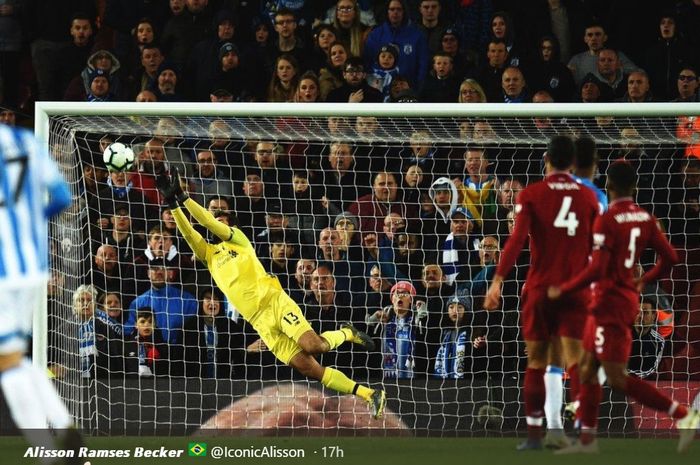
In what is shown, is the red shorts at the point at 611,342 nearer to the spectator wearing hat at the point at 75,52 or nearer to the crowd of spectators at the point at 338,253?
the crowd of spectators at the point at 338,253

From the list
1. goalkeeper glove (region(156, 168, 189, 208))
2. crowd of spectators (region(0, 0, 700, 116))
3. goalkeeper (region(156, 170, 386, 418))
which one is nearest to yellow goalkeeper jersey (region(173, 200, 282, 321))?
goalkeeper (region(156, 170, 386, 418))

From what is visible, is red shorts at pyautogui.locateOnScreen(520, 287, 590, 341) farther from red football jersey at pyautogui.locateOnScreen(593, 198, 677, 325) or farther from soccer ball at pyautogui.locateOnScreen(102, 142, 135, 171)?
soccer ball at pyautogui.locateOnScreen(102, 142, 135, 171)

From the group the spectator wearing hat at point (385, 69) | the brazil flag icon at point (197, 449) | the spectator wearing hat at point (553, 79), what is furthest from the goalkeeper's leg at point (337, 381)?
the spectator wearing hat at point (553, 79)

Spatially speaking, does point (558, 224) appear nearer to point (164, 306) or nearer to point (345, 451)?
point (345, 451)

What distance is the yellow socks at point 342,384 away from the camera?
9.69 m

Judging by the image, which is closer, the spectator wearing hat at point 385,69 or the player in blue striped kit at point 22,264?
the player in blue striped kit at point 22,264

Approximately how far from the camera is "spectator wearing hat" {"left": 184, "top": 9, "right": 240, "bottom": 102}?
38.9 ft

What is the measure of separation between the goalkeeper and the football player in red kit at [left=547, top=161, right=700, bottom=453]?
264 cm

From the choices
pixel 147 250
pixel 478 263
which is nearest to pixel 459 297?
pixel 478 263

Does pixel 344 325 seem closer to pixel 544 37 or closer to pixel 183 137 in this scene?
pixel 183 137

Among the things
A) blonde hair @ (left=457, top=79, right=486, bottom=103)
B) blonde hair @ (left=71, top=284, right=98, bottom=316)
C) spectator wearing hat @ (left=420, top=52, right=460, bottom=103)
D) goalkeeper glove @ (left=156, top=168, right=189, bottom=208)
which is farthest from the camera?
spectator wearing hat @ (left=420, top=52, right=460, bottom=103)

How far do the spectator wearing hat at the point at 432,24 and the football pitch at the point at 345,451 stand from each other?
165 inches

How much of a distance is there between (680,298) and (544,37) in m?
2.49

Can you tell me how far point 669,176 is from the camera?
422 inches
